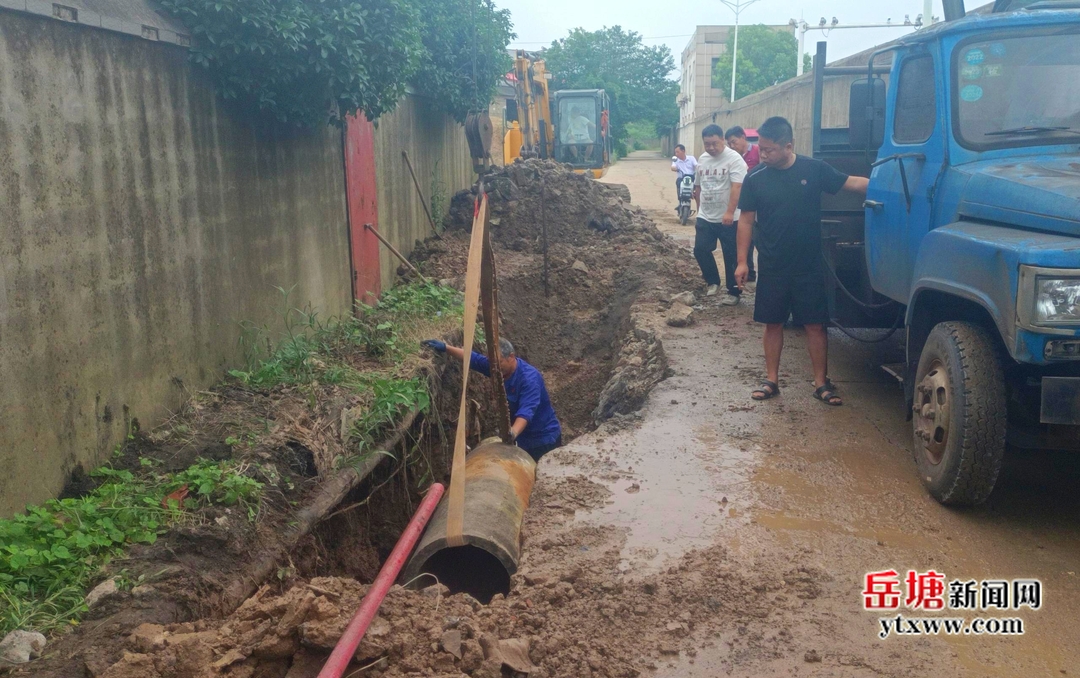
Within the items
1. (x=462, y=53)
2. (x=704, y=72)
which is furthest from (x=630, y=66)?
(x=462, y=53)

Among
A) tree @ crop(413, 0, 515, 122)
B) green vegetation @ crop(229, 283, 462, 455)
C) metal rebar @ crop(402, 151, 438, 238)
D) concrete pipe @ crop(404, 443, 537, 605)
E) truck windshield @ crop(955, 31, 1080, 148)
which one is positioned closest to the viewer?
concrete pipe @ crop(404, 443, 537, 605)

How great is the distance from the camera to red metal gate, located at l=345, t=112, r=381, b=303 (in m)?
9.49

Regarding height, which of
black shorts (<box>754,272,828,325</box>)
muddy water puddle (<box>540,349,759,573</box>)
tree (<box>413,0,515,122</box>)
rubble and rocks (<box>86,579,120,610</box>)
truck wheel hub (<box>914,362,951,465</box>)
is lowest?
muddy water puddle (<box>540,349,759,573</box>)

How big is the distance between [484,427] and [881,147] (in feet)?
15.6

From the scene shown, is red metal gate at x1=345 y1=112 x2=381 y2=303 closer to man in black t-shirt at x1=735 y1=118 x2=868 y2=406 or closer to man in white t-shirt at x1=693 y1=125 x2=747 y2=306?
man in white t-shirt at x1=693 y1=125 x2=747 y2=306

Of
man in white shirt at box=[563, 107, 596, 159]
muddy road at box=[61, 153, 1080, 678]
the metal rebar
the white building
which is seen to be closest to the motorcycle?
man in white shirt at box=[563, 107, 596, 159]

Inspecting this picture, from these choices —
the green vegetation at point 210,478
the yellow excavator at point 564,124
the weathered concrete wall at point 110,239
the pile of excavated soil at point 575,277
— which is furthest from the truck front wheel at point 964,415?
the yellow excavator at point 564,124

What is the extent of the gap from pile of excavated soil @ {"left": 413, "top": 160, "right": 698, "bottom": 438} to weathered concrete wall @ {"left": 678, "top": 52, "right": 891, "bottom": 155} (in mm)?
2823

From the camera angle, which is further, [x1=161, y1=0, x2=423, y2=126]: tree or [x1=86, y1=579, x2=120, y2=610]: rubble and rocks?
[x1=161, y1=0, x2=423, y2=126]: tree

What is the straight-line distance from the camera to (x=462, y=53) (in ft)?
47.6

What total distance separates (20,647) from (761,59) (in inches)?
2668

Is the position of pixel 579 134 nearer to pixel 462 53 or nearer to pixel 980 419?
pixel 462 53

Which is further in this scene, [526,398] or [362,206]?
[362,206]

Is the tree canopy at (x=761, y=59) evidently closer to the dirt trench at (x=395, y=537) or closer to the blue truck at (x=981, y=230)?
the dirt trench at (x=395, y=537)
